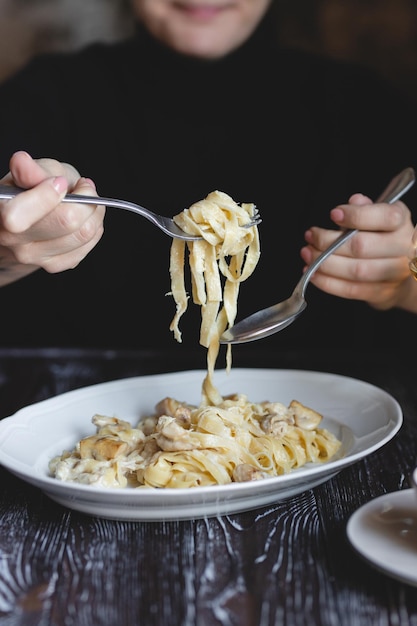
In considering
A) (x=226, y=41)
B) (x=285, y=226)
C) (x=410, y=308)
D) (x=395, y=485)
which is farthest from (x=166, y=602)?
(x=226, y=41)

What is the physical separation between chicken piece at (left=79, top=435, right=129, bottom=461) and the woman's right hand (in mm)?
385

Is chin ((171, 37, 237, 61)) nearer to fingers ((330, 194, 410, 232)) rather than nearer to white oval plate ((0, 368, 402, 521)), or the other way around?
fingers ((330, 194, 410, 232))

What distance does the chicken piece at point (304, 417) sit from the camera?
145 cm

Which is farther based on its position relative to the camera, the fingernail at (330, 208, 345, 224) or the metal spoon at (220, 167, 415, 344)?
the fingernail at (330, 208, 345, 224)

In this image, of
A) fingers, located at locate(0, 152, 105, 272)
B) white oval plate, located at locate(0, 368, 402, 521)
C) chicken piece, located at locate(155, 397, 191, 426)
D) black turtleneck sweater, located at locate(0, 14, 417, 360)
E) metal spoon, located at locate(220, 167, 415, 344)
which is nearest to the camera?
white oval plate, located at locate(0, 368, 402, 521)

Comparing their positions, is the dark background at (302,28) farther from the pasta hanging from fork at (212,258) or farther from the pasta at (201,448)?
the pasta at (201,448)

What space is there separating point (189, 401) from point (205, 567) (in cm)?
65

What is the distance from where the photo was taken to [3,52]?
3689 millimetres

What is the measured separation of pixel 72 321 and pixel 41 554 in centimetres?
178

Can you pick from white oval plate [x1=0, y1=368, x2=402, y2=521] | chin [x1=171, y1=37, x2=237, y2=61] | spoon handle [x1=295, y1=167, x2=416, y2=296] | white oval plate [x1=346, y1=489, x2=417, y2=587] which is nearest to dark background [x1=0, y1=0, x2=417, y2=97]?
chin [x1=171, y1=37, x2=237, y2=61]

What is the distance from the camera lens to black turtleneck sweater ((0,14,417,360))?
265 cm

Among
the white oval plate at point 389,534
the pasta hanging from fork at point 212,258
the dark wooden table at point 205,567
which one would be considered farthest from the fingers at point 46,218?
the white oval plate at point 389,534

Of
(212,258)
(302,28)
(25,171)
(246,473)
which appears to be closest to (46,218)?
(25,171)

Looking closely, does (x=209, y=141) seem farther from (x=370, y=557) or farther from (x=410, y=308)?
(x=370, y=557)
